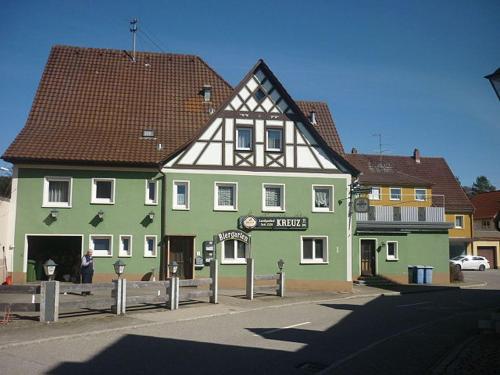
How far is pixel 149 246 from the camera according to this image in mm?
24016

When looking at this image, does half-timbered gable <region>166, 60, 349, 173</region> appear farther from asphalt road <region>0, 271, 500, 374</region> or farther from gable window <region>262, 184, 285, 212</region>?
asphalt road <region>0, 271, 500, 374</region>

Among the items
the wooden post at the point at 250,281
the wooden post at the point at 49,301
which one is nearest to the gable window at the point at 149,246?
the wooden post at the point at 250,281

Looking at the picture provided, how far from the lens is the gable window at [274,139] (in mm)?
25516

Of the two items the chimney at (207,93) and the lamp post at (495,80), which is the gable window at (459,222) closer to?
the chimney at (207,93)

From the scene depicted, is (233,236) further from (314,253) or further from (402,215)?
(402,215)

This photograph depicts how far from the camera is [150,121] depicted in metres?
26.4

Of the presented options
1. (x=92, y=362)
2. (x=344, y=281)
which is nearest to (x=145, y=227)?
(x=344, y=281)

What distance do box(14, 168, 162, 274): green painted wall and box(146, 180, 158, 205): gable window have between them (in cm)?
18

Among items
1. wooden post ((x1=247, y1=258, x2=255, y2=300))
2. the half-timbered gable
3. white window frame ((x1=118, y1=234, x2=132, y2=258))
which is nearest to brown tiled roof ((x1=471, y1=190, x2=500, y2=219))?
the half-timbered gable

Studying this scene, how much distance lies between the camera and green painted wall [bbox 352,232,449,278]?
1246 inches

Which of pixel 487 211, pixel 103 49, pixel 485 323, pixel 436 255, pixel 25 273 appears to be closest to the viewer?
pixel 485 323

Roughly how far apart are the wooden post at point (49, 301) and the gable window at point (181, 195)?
10906 millimetres

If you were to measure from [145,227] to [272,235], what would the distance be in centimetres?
564

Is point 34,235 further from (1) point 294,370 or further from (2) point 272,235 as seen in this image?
(1) point 294,370
